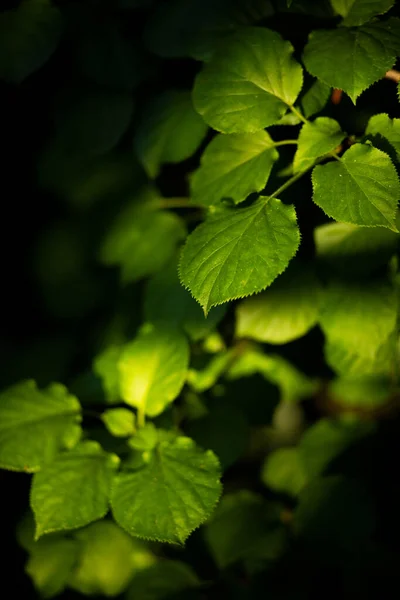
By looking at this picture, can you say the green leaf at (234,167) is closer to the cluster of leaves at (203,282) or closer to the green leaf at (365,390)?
the cluster of leaves at (203,282)

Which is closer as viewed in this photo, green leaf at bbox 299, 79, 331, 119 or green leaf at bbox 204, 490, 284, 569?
green leaf at bbox 299, 79, 331, 119

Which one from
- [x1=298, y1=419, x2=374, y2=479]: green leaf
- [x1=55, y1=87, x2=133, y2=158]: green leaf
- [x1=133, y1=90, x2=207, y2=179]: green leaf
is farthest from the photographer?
[x1=298, y1=419, x2=374, y2=479]: green leaf

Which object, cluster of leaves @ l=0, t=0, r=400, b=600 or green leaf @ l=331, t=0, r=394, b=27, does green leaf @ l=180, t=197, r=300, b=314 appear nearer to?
cluster of leaves @ l=0, t=0, r=400, b=600

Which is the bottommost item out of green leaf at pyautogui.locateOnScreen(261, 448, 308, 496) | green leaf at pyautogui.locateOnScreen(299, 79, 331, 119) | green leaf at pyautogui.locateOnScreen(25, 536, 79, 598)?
green leaf at pyautogui.locateOnScreen(261, 448, 308, 496)

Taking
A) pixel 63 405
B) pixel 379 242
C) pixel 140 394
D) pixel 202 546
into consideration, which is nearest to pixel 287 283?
pixel 379 242

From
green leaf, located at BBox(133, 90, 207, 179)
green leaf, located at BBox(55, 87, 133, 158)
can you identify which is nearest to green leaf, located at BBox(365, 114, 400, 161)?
green leaf, located at BBox(133, 90, 207, 179)

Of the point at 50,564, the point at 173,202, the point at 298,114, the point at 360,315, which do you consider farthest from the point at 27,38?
the point at 50,564

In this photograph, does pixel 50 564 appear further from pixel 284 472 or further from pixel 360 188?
pixel 360 188
